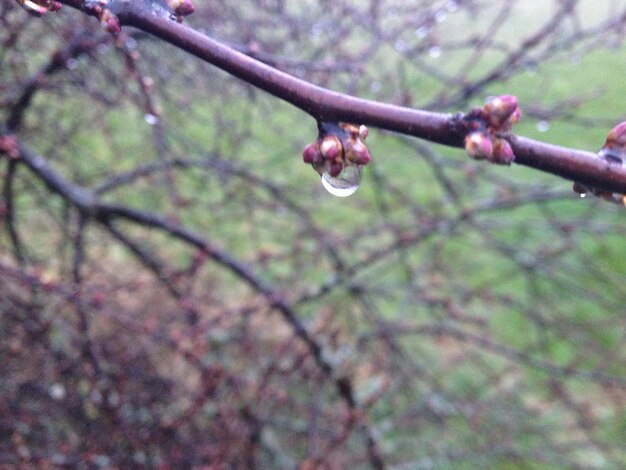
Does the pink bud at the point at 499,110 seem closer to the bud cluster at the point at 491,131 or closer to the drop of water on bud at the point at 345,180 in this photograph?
the bud cluster at the point at 491,131

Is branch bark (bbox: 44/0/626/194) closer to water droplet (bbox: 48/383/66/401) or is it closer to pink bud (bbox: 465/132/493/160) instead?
pink bud (bbox: 465/132/493/160)

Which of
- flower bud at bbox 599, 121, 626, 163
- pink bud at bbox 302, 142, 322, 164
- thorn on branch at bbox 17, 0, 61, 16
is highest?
thorn on branch at bbox 17, 0, 61, 16

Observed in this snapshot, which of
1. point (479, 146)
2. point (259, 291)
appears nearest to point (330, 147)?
point (479, 146)

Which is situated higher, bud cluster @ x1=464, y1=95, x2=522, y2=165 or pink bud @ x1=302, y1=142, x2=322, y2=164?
pink bud @ x1=302, y1=142, x2=322, y2=164

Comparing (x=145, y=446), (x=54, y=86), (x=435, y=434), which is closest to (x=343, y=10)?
(x=54, y=86)

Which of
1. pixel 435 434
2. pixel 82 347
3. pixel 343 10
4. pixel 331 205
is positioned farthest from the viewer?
pixel 331 205

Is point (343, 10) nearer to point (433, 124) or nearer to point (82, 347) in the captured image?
point (82, 347)

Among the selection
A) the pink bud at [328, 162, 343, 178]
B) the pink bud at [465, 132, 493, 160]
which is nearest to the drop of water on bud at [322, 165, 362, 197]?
the pink bud at [328, 162, 343, 178]
